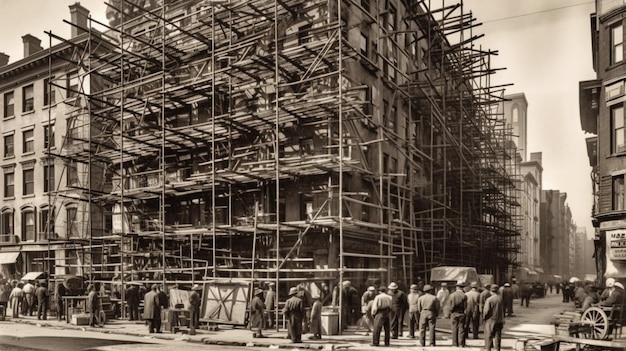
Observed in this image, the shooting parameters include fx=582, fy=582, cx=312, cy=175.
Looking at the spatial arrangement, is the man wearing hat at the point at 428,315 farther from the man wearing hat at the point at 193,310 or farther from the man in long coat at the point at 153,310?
the man in long coat at the point at 153,310

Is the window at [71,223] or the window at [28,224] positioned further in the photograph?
the window at [28,224]

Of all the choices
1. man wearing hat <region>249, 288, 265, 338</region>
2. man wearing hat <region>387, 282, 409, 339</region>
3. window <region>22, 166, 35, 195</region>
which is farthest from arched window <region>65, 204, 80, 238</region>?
man wearing hat <region>387, 282, 409, 339</region>

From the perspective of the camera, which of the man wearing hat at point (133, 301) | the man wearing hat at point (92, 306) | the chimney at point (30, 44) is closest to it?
the man wearing hat at point (92, 306)

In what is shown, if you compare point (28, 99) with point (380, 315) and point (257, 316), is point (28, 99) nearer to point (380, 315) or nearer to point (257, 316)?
point (257, 316)

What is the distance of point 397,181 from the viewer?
28.0 meters

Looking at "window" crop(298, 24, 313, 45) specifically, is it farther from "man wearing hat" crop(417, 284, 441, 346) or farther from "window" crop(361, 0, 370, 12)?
"man wearing hat" crop(417, 284, 441, 346)

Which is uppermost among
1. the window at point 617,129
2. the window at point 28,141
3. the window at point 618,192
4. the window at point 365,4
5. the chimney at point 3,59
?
the chimney at point 3,59

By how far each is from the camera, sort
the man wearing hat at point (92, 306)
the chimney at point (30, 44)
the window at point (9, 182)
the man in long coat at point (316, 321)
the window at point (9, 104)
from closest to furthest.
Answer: the man in long coat at point (316, 321) → the man wearing hat at point (92, 306) → the window at point (9, 182) → the window at point (9, 104) → the chimney at point (30, 44)

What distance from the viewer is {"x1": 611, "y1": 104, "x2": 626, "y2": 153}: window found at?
87.1 feet

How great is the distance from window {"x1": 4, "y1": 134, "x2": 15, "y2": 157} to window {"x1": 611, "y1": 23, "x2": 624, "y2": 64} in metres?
37.5

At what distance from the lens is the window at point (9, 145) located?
4062 centimetres

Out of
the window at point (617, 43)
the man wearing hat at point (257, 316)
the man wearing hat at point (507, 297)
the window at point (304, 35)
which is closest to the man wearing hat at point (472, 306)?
the man wearing hat at point (257, 316)

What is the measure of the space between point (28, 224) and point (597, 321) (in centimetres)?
3523

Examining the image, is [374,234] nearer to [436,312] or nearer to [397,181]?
[397,181]
